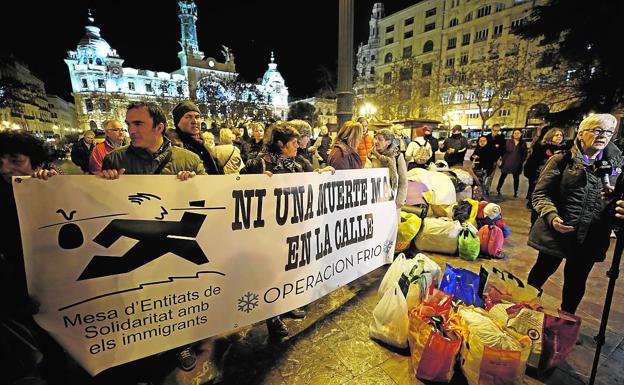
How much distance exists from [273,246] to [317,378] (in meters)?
0.99

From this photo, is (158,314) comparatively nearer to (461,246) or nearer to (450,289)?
(450,289)

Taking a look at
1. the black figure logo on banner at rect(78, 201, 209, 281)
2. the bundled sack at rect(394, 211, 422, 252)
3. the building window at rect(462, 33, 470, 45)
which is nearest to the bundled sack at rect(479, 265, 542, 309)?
the bundled sack at rect(394, 211, 422, 252)

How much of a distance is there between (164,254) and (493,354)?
2.16 meters

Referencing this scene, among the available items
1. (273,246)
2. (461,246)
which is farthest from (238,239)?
(461,246)

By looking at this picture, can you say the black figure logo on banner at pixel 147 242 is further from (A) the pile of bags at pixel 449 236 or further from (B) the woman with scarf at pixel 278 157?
(A) the pile of bags at pixel 449 236

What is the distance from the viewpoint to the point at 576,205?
2.20m

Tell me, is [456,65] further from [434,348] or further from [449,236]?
[434,348]

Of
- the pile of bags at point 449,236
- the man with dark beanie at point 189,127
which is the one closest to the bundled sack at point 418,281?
the pile of bags at point 449,236

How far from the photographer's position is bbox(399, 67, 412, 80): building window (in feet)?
111

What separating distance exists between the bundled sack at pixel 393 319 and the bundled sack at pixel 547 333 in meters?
0.73

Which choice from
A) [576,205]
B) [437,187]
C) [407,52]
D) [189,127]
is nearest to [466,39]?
[407,52]

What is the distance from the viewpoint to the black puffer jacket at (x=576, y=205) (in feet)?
7.13

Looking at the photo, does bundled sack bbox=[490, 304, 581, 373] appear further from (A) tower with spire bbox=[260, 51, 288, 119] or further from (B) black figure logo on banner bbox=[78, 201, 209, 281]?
(A) tower with spire bbox=[260, 51, 288, 119]

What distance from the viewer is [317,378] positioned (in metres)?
2.04
